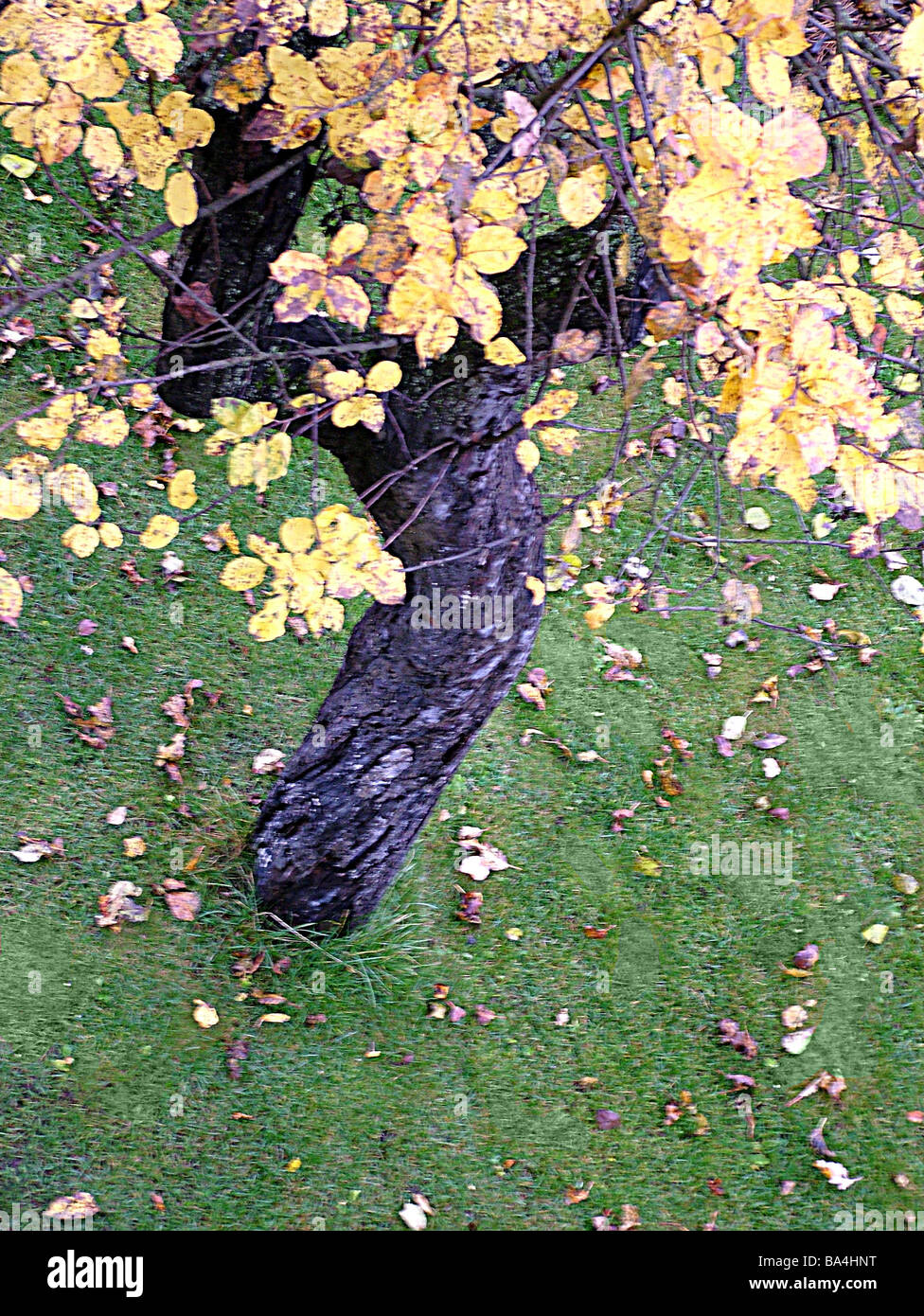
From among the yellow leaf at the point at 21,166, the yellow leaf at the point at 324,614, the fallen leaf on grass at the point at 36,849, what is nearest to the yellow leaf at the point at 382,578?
the yellow leaf at the point at 324,614

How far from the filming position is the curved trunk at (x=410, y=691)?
2.40m

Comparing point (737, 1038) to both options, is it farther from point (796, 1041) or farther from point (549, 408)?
→ point (549, 408)

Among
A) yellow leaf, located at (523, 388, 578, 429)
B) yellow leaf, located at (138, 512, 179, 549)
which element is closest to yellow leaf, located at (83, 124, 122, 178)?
yellow leaf, located at (138, 512, 179, 549)

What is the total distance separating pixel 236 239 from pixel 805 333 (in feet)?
5.37

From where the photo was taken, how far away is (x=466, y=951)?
323 centimetres

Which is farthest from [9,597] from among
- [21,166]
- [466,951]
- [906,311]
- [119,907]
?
[466,951]

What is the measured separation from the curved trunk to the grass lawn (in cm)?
28

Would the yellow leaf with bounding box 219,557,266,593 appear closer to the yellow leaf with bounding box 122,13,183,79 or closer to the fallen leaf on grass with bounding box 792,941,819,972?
the yellow leaf with bounding box 122,13,183,79

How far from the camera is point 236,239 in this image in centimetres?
232

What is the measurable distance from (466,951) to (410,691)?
1.15 meters

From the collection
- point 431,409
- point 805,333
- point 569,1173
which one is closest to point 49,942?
point 569,1173

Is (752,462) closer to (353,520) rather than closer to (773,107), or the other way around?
(773,107)

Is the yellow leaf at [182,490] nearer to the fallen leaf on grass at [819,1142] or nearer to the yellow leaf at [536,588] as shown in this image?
the yellow leaf at [536,588]

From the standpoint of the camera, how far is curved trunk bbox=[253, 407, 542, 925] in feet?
7.86
